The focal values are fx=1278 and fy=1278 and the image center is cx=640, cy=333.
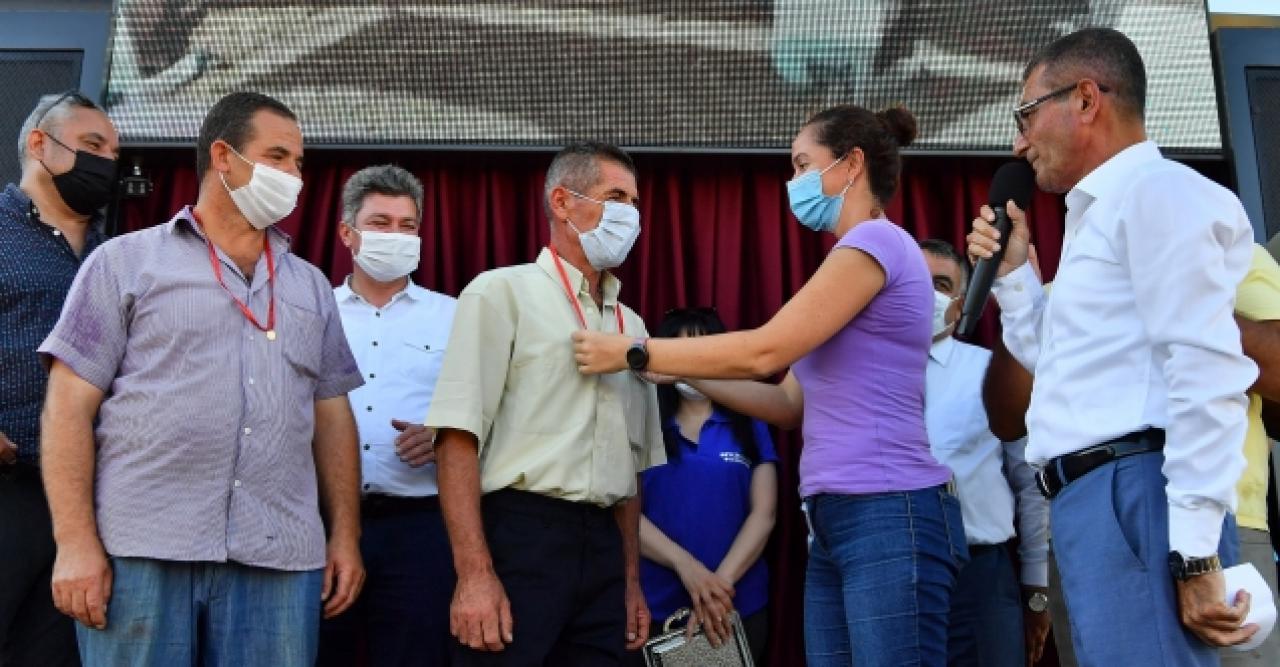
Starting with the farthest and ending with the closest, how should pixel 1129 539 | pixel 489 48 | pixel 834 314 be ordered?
pixel 489 48 < pixel 834 314 < pixel 1129 539

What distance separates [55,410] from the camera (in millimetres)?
2428

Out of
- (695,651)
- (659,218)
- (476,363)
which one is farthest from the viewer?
(659,218)

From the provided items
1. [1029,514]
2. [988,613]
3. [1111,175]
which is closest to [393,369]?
[988,613]

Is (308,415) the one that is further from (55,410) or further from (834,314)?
(834,314)

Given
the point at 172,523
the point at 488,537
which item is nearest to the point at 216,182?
the point at 172,523

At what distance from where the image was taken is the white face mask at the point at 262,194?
2.74 metres

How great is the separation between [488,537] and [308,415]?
0.47 meters

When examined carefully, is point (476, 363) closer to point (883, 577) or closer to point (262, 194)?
point (262, 194)

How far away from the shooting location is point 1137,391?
2.08m

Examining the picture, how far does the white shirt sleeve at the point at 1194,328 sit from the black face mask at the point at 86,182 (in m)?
2.53

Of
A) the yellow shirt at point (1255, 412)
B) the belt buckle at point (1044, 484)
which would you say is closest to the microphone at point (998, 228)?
the belt buckle at point (1044, 484)

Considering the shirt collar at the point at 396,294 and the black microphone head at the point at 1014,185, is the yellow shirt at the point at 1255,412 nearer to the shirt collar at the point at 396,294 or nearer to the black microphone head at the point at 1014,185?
the black microphone head at the point at 1014,185

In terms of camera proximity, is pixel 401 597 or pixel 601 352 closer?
pixel 601 352

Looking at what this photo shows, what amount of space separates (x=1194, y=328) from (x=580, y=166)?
1.60m
